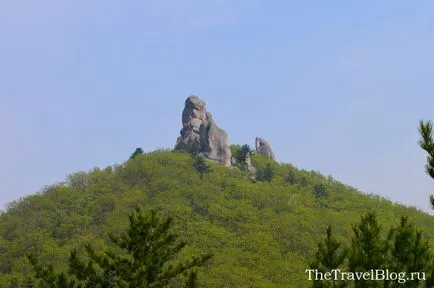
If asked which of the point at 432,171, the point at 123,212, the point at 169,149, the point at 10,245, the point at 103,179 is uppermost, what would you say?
the point at 169,149

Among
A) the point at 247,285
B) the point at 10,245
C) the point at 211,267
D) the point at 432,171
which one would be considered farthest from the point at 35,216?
the point at 432,171

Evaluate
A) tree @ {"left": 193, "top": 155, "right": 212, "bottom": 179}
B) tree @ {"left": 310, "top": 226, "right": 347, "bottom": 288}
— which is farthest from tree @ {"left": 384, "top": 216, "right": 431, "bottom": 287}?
tree @ {"left": 193, "top": 155, "right": 212, "bottom": 179}

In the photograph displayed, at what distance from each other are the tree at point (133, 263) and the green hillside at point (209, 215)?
36.0 m

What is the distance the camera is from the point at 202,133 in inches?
3484

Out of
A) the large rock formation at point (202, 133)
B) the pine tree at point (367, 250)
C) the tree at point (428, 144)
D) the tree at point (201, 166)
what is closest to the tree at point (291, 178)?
the large rock formation at point (202, 133)

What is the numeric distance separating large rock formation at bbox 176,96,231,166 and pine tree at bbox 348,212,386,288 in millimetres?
72337

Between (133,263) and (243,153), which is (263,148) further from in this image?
(133,263)

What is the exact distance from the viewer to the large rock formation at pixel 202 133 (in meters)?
88.1

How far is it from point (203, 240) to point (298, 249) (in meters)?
10.6

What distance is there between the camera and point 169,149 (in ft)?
316

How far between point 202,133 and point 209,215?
16023 millimetres

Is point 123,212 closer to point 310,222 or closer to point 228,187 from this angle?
point 228,187

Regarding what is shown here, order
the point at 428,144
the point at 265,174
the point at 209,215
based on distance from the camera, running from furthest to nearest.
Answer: the point at 265,174 → the point at 209,215 → the point at 428,144

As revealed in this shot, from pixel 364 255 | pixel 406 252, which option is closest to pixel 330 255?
pixel 364 255
